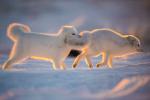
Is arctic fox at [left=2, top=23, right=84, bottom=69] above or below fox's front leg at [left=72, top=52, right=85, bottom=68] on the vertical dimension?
above

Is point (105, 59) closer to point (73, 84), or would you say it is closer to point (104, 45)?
point (104, 45)

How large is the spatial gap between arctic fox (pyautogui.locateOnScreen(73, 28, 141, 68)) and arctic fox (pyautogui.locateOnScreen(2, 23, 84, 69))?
0.05 meters

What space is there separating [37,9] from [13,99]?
1.26ft

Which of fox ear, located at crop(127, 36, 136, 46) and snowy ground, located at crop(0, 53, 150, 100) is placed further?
→ fox ear, located at crop(127, 36, 136, 46)

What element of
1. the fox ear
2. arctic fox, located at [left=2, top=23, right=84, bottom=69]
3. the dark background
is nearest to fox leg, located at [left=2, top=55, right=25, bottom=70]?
arctic fox, located at [left=2, top=23, right=84, bottom=69]

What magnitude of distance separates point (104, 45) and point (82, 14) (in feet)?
0.64

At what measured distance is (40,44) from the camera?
109 centimetres

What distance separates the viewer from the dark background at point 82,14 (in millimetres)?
1227

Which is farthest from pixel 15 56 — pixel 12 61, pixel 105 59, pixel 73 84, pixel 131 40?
pixel 131 40

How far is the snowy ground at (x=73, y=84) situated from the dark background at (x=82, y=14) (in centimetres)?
19

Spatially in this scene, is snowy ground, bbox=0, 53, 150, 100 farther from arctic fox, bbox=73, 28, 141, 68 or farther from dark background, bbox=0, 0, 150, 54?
dark background, bbox=0, 0, 150, 54

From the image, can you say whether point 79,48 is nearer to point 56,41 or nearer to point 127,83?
point 56,41

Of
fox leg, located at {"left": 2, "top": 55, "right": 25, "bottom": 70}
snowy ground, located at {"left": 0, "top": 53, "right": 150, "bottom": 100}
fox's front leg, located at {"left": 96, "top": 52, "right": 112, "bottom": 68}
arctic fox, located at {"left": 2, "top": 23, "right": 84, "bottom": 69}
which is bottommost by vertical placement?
snowy ground, located at {"left": 0, "top": 53, "right": 150, "bottom": 100}

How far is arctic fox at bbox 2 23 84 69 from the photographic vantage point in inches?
42.8
